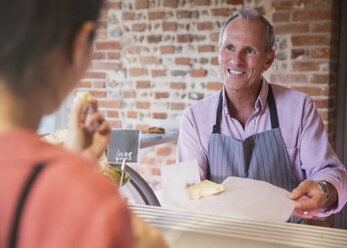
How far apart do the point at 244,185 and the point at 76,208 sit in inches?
43.1

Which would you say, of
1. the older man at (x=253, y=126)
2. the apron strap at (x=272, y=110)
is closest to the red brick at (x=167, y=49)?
the older man at (x=253, y=126)

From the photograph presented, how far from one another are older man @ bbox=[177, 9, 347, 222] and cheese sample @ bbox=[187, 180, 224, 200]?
1.74 ft

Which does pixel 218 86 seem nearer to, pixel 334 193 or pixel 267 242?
pixel 334 193

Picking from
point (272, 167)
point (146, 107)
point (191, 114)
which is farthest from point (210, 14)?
point (272, 167)

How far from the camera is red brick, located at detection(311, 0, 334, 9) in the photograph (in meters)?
2.78

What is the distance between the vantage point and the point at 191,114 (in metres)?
1.97

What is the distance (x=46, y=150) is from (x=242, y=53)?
5.29ft

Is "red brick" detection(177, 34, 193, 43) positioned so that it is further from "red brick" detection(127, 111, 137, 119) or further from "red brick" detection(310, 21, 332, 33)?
"red brick" detection(310, 21, 332, 33)

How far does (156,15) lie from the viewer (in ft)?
10.9

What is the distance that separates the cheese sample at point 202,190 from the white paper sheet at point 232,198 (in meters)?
0.01

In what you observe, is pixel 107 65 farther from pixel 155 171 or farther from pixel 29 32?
pixel 29 32

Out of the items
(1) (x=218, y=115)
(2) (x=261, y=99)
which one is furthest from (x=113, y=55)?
(2) (x=261, y=99)

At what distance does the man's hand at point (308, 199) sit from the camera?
1423mm

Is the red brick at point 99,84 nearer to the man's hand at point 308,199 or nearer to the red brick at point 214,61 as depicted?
the red brick at point 214,61
